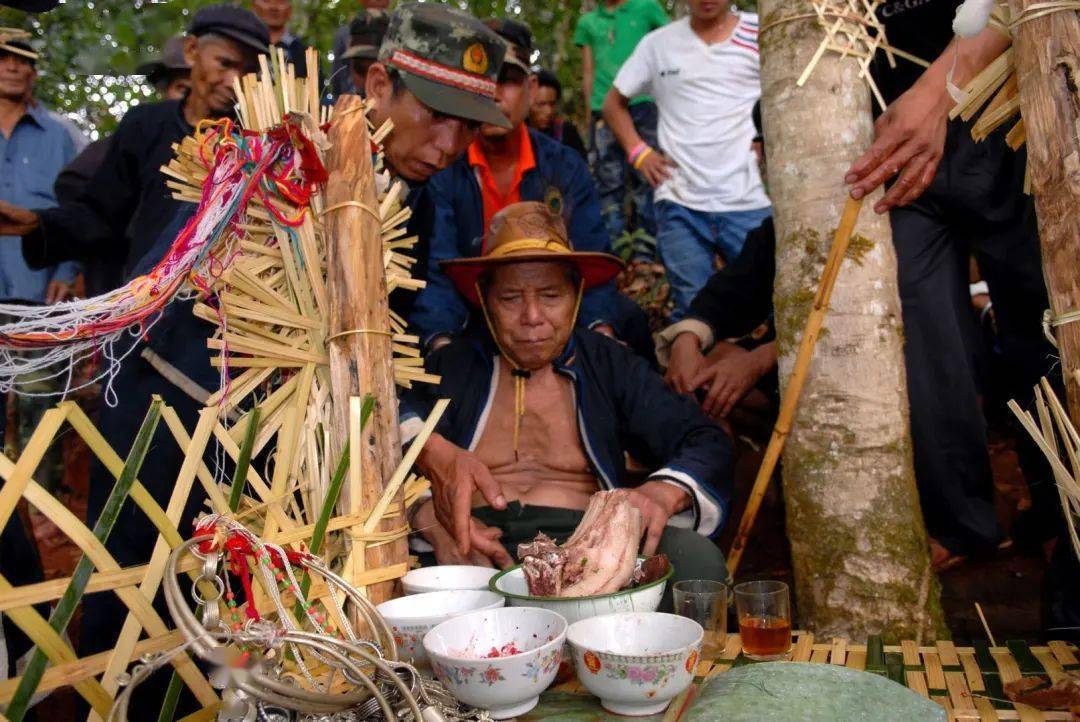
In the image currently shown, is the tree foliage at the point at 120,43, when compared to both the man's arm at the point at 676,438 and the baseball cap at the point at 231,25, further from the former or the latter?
the man's arm at the point at 676,438

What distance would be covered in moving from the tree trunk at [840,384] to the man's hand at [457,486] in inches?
35.9

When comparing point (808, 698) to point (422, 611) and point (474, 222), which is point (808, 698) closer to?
point (422, 611)

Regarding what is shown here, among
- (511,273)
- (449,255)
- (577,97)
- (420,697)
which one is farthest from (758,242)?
(577,97)

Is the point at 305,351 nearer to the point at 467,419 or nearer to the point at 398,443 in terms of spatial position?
the point at 398,443

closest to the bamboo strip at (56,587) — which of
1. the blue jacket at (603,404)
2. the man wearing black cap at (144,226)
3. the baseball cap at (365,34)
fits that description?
the man wearing black cap at (144,226)

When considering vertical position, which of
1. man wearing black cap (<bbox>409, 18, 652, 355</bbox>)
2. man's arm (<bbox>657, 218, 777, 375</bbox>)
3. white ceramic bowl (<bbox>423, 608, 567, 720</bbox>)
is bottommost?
white ceramic bowl (<bbox>423, 608, 567, 720</bbox>)

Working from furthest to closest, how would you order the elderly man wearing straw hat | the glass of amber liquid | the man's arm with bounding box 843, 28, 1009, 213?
the elderly man wearing straw hat < the man's arm with bounding box 843, 28, 1009, 213 < the glass of amber liquid

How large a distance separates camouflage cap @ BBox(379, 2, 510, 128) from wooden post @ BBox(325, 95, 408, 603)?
31.6 inches

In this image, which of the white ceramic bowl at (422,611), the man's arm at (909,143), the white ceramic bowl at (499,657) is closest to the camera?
the white ceramic bowl at (499,657)

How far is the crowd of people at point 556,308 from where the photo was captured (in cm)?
257

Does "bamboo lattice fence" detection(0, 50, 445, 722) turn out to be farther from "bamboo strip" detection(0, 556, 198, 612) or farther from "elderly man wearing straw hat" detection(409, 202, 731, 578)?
"elderly man wearing straw hat" detection(409, 202, 731, 578)

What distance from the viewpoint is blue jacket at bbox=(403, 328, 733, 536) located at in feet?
9.71

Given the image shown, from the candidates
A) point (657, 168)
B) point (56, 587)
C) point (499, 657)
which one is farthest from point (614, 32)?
point (56, 587)

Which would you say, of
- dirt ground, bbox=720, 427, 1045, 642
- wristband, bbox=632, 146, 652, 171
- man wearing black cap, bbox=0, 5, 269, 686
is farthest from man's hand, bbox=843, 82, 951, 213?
wristband, bbox=632, 146, 652, 171
